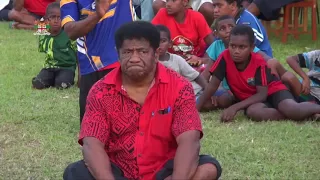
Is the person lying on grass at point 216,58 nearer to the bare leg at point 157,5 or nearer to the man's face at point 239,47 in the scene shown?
the man's face at point 239,47

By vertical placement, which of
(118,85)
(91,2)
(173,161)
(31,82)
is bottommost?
(31,82)

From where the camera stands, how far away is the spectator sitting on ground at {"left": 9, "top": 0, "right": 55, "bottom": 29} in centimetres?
1155

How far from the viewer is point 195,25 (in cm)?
725

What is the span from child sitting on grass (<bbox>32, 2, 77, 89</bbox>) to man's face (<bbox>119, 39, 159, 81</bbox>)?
3960mm

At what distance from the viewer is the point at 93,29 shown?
4.88m

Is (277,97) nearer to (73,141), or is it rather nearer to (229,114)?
(229,114)

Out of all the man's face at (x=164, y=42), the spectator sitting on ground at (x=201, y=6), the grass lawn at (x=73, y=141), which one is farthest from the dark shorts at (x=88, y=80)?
the spectator sitting on ground at (x=201, y=6)

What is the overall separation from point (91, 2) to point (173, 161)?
174 cm

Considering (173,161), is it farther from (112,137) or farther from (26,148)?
(26,148)

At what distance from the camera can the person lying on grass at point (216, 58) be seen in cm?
611

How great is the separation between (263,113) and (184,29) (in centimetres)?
A: 178

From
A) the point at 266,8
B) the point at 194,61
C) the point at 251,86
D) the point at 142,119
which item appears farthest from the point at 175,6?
the point at 142,119

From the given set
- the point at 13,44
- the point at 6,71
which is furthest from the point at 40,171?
the point at 13,44

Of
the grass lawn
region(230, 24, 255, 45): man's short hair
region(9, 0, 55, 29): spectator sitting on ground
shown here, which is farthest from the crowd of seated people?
region(9, 0, 55, 29): spectator sitting on ground
